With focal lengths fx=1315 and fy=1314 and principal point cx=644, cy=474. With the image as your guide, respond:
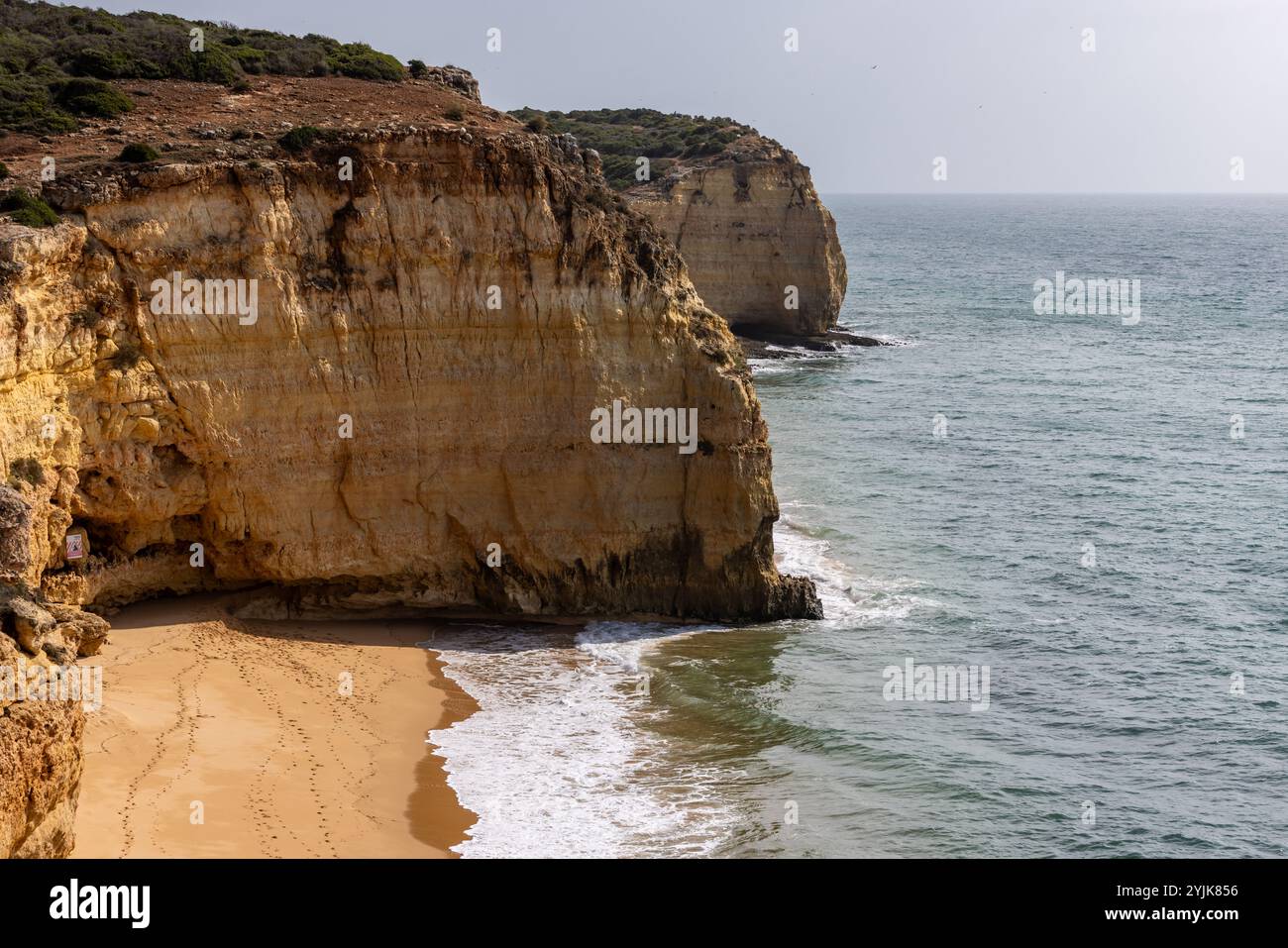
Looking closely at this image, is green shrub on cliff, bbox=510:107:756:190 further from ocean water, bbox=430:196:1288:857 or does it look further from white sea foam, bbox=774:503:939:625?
white sea foam, bbox=774:503:939:625

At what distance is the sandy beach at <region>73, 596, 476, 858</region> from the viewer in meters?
19.9

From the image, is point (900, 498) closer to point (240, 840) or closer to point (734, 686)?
point (734, 686)

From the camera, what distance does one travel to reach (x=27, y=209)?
2441 centimetres

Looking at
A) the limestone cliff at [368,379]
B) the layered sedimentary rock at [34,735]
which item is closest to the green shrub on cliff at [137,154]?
the limestone cliff at [368,379]

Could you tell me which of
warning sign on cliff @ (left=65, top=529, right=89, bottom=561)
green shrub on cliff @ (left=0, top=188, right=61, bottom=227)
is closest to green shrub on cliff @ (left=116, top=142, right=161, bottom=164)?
green shrub on cliff @ (left=0, top=188, right=61, bottom=227)

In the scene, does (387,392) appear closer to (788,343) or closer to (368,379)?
(368,379)

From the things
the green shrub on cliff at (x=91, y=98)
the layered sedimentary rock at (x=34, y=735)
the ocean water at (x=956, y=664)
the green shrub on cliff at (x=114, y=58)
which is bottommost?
the ocean water at (x=956, y=664)

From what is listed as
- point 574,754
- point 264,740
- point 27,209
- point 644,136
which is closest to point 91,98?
point 27,209

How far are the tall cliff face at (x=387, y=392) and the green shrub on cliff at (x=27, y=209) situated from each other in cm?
54

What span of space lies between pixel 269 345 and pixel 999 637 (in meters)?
18.3

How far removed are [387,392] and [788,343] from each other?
52.6m

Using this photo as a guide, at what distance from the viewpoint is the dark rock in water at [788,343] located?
76.1 metres

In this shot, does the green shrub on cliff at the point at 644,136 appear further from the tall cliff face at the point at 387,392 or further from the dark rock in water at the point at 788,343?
the tall cliff face at the point at 387,392

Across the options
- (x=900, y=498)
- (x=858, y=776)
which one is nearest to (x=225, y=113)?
(x=858, y=776)
